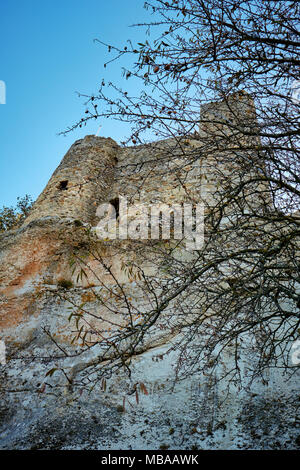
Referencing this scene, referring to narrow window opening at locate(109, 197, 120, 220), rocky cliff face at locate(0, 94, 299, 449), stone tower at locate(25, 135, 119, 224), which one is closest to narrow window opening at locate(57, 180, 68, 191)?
stone tower at locate(25, 135, 119, 224)

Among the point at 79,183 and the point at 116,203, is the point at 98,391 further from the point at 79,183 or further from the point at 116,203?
the point at 116,203

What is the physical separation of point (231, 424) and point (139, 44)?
3511 mm

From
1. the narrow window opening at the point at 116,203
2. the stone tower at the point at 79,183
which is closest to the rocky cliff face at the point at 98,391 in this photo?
the stone tower at the point at 79,183

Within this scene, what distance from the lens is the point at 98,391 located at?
3.55 meters

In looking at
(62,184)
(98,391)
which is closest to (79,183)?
(62,184)

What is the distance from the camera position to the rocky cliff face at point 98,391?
109 inches

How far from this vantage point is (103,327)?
4586 mm

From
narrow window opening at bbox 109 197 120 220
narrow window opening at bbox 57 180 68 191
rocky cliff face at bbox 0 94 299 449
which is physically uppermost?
narrow window opening at bbox 57 180 68 191

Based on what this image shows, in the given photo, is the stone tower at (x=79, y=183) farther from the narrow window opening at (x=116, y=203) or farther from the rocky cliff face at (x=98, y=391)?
the rocky cliff face at (x=98, y=391)

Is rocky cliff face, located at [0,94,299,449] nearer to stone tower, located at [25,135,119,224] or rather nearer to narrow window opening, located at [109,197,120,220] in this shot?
stone tower, located at [25,135,119,224]

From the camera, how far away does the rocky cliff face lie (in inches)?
109
